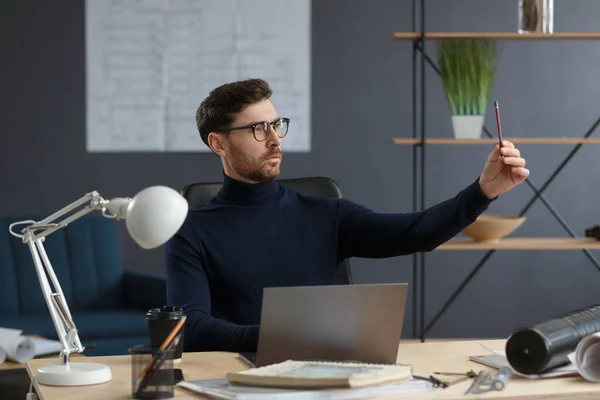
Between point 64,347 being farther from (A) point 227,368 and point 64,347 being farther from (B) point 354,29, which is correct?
(B) point 354,29

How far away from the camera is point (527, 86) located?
4.98m

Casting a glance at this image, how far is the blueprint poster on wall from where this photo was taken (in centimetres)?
478

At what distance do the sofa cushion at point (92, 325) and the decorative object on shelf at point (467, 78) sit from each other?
1.57 metres

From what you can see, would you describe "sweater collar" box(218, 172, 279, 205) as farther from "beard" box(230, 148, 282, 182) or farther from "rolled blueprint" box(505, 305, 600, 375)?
"rolled blueprint" box(505, 305, 600, 375)

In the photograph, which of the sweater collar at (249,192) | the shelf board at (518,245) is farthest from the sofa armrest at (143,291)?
the sweater collar at (249,192)

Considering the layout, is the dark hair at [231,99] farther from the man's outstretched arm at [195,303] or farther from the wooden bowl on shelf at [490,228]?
the wooden bowl on shelf at [490,228]

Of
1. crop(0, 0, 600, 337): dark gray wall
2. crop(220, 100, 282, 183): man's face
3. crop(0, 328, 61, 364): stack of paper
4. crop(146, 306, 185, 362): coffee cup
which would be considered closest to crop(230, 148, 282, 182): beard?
crop(220, 100, 282, 183): man's face

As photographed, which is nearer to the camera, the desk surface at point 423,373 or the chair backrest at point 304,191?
the desk surface at point 423,373

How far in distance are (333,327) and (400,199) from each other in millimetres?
3355

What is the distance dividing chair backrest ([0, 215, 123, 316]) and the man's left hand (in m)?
2.55

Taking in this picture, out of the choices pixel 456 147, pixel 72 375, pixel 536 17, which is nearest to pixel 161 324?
pixel 72 375

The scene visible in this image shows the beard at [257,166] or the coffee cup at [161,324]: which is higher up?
the beard at [257,166]

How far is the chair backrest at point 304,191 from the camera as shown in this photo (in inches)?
102

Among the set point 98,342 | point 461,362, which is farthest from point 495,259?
point 461,362
